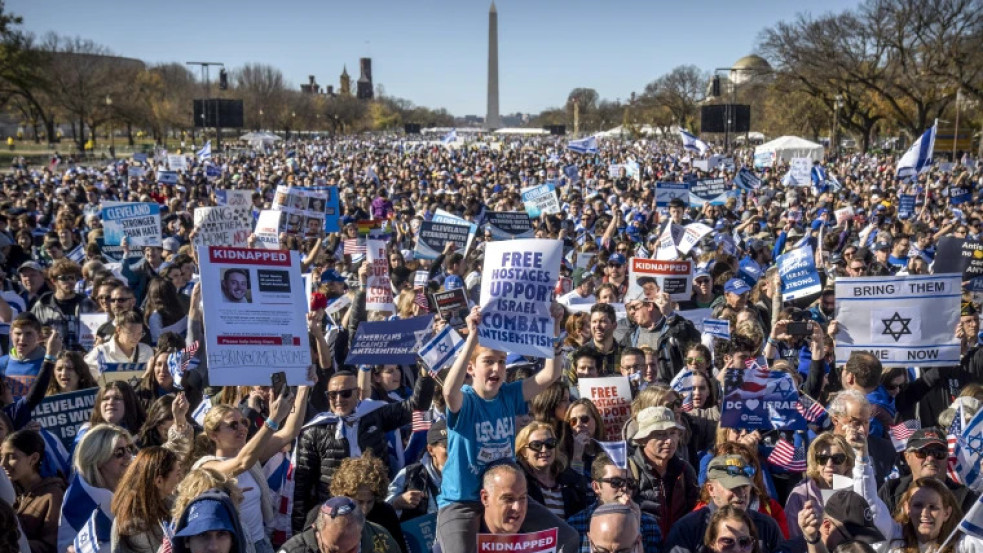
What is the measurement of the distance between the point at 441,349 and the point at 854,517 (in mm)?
2824

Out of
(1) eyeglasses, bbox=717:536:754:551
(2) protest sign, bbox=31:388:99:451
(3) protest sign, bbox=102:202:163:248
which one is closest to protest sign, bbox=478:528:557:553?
(1) eyeglasses, bbox=717:536:754:551

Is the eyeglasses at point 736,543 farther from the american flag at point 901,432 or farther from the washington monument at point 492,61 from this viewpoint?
the washington monument at point 492,61

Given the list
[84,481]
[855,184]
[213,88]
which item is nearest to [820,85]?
[855,184]

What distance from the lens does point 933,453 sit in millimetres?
5387

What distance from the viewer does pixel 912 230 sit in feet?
50.7

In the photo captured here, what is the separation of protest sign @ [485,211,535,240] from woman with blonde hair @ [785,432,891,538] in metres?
10.2

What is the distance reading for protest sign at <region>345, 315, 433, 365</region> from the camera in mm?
6980

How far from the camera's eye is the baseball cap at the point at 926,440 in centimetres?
539

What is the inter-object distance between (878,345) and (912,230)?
9155 mm

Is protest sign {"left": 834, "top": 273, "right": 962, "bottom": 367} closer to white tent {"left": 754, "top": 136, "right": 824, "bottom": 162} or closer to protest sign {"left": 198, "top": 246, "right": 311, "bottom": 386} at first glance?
protest sign {"left": 198, "top": 246, "right": 311, "bottom": 386}

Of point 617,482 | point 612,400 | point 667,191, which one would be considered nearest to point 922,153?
point 667,191

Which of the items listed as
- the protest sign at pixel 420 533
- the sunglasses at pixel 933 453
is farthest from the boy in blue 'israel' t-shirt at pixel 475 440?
the sunglasses at pixel 933 453

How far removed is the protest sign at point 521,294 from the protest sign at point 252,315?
1147 millimetres

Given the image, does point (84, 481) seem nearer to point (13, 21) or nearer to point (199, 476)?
point (199, 476)
